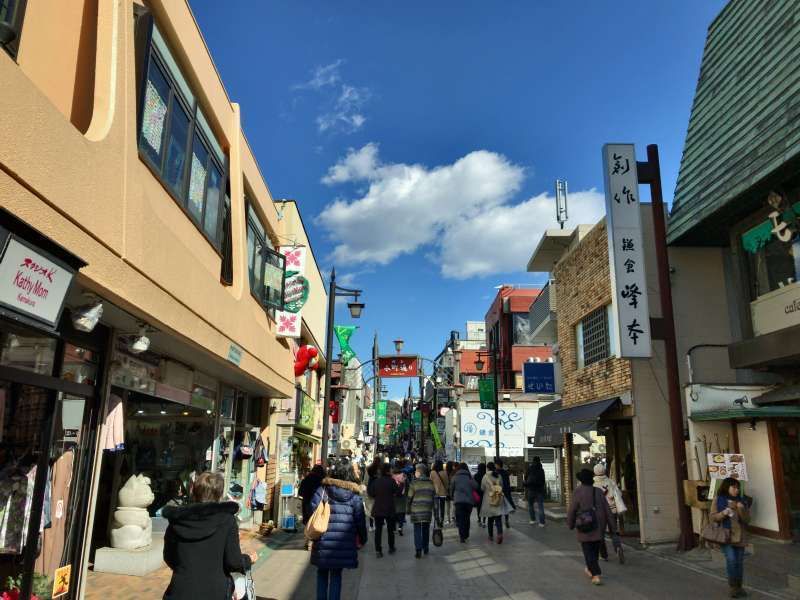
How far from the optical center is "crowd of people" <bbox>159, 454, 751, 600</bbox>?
398 centimetres

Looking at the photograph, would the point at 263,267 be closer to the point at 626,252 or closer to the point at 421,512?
the point at 421,512

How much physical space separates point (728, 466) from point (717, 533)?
3037 mm

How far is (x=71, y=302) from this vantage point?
5.84 m

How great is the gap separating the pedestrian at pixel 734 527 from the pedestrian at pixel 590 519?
4.96ft

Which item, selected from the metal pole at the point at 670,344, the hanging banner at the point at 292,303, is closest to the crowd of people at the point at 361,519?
the metal pole at the point at 670,344

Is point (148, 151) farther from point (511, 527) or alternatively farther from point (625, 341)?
point (511, 527)

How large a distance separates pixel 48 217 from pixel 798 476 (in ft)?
39.8

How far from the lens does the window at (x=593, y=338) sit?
1566cm

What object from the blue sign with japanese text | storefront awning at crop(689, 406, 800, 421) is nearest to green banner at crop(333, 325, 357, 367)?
the blue sign with japanese text

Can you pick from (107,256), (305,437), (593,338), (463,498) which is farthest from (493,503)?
(305,437)

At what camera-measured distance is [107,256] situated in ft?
17.3

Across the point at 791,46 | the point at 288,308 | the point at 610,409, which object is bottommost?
the point at 610,409

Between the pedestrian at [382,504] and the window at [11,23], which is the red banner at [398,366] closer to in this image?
the pedestrian at [382,504]

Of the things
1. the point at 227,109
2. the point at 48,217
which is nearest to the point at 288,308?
the point at 227,109
